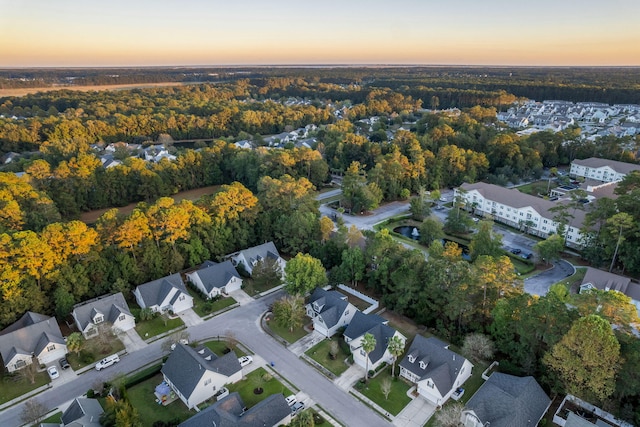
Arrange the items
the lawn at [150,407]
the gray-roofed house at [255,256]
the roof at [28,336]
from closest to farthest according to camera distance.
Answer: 1. the lawn at [150,407]
2. the roof at [28,336]
3. the gray-roofed house at [255,256]

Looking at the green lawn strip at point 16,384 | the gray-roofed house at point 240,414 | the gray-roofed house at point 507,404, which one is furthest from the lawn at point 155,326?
the gray-roofed house at point 507,404

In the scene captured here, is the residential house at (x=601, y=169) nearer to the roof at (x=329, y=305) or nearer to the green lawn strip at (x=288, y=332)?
the roof at (x=329, y=305)

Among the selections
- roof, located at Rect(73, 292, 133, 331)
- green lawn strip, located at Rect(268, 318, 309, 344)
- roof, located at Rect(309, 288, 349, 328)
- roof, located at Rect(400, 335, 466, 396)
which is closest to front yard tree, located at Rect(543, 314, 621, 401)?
roof, located at Rect(400, 335, 466, 396)

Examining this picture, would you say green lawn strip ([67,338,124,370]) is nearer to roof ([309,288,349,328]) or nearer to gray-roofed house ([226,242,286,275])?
gray-roofed house ([226,242,286,275])

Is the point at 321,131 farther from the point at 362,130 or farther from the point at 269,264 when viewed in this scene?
the point at 269,264

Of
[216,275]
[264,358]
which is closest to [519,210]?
[264,358]

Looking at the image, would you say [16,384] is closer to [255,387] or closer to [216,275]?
[216,275]

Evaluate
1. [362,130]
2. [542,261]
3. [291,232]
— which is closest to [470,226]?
[542,261]
